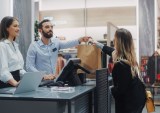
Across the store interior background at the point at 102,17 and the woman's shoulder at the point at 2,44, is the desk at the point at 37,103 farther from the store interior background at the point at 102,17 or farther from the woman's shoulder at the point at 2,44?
the store interior background at the point at 102,17

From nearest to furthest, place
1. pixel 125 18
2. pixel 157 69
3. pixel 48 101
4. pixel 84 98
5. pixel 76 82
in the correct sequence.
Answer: pixel 48 101
pixel 84 98
pixel 76 82
pixel 157 69
pixel 125 18

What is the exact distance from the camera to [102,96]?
3295 millimetres

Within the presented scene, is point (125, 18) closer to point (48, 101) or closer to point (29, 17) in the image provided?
point (29, 17)

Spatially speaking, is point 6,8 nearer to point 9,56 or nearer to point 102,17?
point 9,56

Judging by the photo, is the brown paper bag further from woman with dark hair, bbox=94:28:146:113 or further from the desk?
the desk

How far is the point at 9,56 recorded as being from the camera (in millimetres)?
3137

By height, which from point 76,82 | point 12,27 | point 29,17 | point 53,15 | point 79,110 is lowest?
point 79,110

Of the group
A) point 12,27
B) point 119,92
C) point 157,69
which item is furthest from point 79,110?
point 157,69

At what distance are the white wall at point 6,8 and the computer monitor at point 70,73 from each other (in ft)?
6.27

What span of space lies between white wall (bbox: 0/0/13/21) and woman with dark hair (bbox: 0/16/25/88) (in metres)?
1.29

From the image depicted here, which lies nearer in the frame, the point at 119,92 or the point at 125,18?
the point at 119,92

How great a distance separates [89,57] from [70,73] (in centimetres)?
49

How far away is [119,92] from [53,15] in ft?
22.0

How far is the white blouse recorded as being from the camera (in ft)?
9.58
